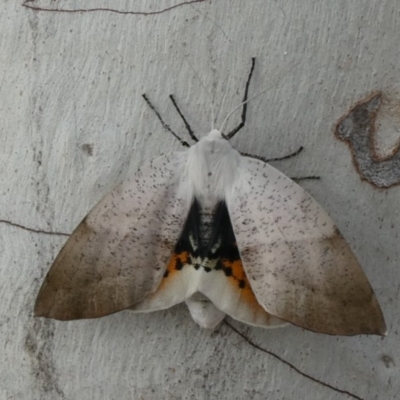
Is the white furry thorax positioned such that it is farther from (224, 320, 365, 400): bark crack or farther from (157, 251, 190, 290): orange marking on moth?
(224, 320, 365, 400): bark crack

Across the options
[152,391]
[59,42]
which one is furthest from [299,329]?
[59,42]

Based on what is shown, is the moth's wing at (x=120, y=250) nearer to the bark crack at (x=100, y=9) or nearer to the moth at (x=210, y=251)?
the moth at (x=210, y=251)

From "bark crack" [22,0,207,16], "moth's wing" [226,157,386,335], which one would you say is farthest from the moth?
"bark crack" [22,0,207,16]

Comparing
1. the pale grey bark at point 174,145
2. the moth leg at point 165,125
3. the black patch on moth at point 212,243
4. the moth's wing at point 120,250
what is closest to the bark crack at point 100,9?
the pale grey bark at point 174,145

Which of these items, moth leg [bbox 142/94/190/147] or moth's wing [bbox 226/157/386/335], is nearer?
moth's wing [bbox 226/157/386/335]

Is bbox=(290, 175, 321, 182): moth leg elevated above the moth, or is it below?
above

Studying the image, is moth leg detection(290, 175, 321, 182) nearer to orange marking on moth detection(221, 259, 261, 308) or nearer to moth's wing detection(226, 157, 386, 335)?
moth's wing detection(226, 157, 386, 335)

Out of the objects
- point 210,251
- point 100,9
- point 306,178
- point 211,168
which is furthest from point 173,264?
point 100,9

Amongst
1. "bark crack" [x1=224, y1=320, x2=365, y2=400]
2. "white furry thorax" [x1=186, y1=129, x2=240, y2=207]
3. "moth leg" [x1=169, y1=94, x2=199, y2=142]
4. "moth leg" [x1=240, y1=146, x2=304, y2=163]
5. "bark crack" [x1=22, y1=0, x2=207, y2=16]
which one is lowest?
"bark crack" [x1=224, y1=320, x2=365, y2=400]
